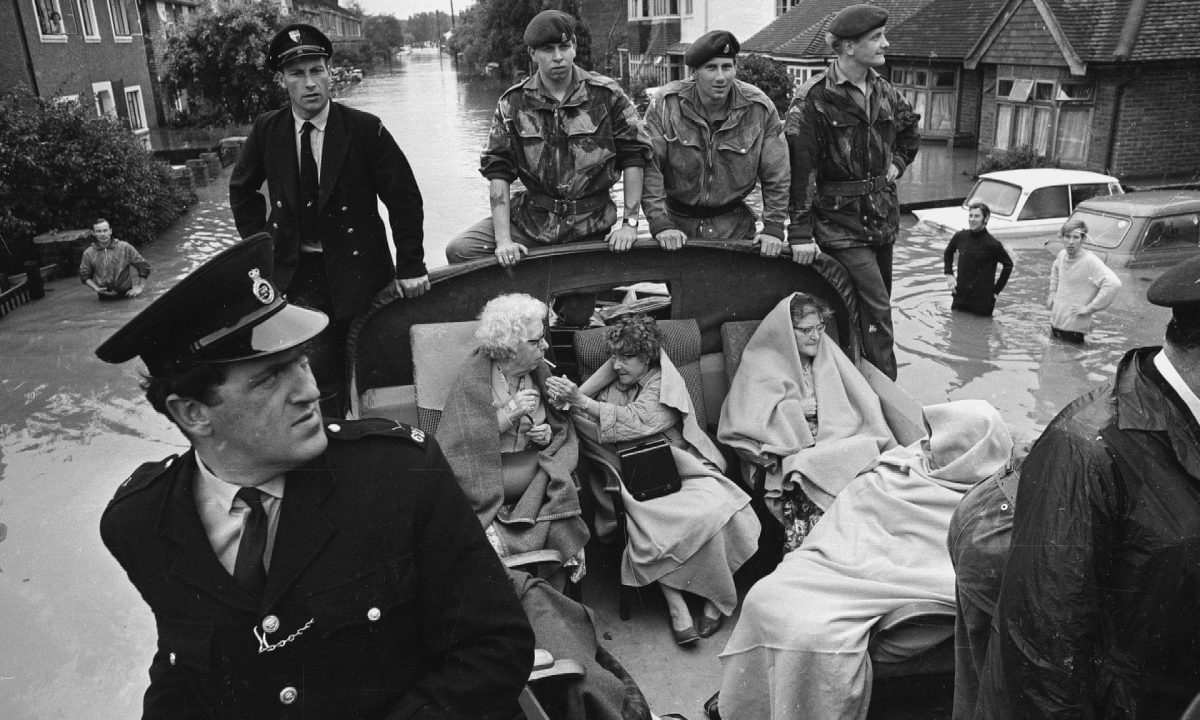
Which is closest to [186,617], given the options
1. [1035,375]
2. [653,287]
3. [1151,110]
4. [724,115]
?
[724,115]

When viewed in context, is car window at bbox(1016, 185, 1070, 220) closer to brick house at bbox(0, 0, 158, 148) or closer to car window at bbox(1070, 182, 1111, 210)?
car window at bbox(1070, 182, 1111, 210)

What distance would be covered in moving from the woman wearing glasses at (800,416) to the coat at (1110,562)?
2.52m

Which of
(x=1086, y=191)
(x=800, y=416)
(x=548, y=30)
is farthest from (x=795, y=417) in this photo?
(x=1086, y=191)

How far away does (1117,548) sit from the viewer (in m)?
2.21

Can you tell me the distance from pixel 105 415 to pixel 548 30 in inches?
251

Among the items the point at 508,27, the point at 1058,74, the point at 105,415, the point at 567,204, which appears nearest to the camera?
the point at 567,204

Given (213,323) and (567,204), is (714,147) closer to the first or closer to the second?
(567,204)

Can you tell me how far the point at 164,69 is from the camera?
3161 centimetres

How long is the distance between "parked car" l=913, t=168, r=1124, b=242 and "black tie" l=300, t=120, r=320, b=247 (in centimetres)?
1147

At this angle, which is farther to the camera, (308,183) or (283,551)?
(308,183)

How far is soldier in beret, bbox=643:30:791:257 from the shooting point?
5.71 meters

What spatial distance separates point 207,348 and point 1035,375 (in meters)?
9.25

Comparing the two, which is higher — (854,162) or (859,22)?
(859,22)

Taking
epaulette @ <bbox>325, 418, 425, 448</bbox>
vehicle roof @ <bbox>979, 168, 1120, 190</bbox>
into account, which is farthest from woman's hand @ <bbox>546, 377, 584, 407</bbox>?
vehicle roof @ <bbox>979, 168, 1120, 190</bbox>
